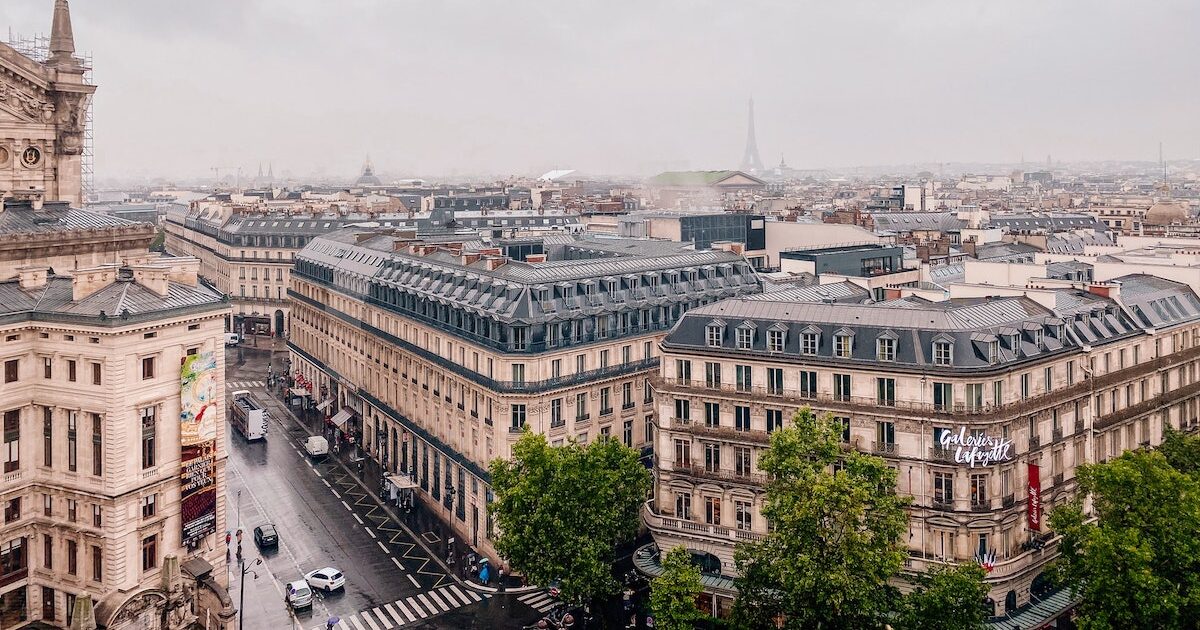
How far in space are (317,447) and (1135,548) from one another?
8438 cm

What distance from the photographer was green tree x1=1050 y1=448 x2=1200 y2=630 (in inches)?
2375

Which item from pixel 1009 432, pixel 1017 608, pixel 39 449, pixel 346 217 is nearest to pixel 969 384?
pixel 1009 432

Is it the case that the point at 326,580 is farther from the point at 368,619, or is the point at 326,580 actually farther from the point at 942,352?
the point at 942,352

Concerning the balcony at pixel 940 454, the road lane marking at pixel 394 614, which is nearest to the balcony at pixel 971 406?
the balcony at pixel 940 454

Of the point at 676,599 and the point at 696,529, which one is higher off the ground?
the point at 696,529

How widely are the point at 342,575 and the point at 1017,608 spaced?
166 feet

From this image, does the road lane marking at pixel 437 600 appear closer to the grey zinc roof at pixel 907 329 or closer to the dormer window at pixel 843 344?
the grey zinc roof at pixel 907 329

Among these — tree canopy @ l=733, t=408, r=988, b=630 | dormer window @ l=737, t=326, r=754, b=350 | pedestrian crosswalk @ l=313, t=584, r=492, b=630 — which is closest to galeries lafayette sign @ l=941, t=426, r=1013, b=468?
tree canopy @ l=733, t=408, r=988, b=630

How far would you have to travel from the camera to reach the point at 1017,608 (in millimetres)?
72000

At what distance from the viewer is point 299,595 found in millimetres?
78938

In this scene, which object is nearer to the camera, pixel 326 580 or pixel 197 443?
pixel 197 443

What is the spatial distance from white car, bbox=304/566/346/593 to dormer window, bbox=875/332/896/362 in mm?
44541

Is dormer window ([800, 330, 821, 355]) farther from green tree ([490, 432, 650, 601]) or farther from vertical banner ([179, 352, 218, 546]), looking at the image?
vertical banner ([179, 352, 218, 546])

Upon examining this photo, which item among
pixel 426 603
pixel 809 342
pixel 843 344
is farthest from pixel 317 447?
pixel 843 344
